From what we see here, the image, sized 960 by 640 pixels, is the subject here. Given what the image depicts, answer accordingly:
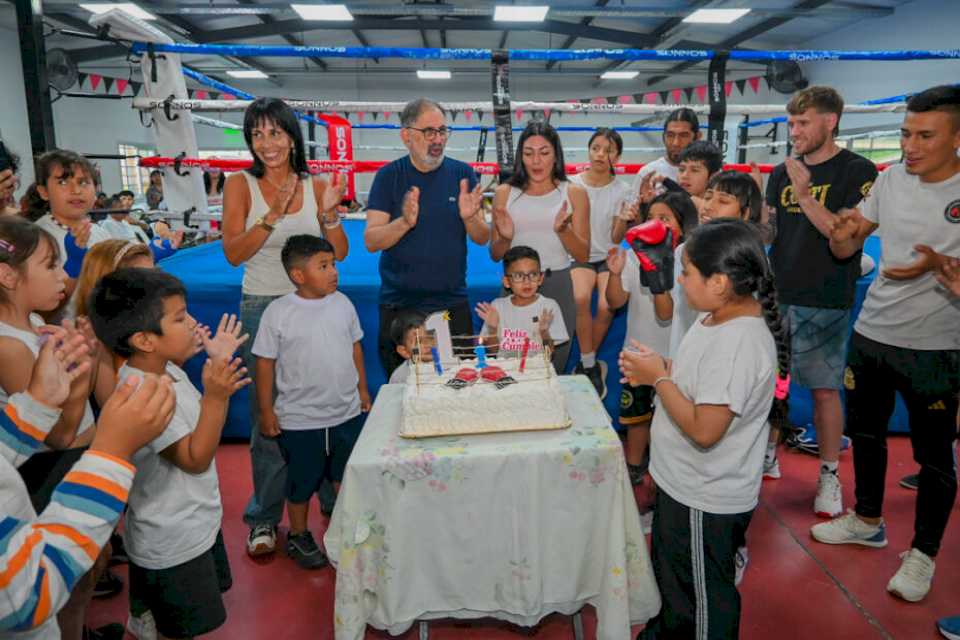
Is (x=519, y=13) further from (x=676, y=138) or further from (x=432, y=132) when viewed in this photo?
(x=432, y=132)

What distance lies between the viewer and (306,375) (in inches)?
77.4

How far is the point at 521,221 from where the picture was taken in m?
2.28

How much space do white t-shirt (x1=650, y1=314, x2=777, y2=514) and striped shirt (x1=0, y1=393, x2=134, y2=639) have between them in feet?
3.66

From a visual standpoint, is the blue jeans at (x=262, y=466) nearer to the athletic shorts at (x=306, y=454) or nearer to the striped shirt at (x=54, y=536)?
the athletic shorts at (x=306, y=454)

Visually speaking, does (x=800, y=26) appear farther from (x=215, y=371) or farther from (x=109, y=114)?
(x=109, y=114)

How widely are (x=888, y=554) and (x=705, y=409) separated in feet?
4.38

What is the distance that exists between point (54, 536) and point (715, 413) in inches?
46.8

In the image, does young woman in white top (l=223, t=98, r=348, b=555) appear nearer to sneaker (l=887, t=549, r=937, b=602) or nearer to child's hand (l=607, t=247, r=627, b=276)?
child's hand (l=607, t=247, r=627, b=276)

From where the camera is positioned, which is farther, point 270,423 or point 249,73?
point 249,73

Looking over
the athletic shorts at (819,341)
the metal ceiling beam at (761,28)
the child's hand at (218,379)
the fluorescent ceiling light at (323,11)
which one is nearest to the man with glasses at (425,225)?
the child's hand at (218,379)

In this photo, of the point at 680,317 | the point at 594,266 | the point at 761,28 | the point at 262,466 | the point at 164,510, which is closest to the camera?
the point at 164,510

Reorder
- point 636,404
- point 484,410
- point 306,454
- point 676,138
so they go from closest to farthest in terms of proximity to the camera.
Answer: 1. point 484,410
2. point 306,454
3. point 636,404
4. point 676,138

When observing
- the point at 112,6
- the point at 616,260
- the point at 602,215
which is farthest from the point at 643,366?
the point at 112,6

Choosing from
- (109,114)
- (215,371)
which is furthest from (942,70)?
(109,114)
